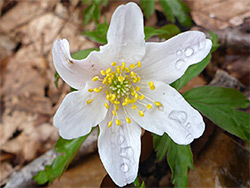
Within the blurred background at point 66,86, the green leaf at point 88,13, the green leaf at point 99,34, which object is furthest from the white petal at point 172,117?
the green leaf at point 88,13

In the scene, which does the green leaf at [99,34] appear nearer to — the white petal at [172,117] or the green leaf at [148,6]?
the green leaf at [148,6]

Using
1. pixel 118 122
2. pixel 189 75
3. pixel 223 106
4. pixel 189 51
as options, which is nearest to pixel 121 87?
pixel 118 122

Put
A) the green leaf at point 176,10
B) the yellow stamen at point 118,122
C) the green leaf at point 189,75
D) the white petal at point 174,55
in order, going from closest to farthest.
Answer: the white petal at point 174,55
the yellow stamen at point 118,122
the green leaf at point 189,75
the green leaf at point 176,10

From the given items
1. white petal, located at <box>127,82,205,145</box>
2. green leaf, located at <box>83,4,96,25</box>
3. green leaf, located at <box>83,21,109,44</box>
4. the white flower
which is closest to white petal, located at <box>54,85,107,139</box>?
the white flower

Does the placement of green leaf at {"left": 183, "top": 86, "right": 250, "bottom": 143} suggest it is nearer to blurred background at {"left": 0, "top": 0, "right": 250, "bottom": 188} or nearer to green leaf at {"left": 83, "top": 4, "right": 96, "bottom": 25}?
blurred background at {"left": 0, "top": 0, "right": 250, "bottom": 188}

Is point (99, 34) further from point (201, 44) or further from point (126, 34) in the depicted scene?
point (201, 44)

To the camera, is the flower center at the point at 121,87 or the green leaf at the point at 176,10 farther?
the green leaf at the point at 176,10

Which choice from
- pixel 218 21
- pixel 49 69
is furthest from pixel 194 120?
pixel 49 69

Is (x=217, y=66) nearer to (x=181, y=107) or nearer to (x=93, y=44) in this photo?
(x=181, y=107)
